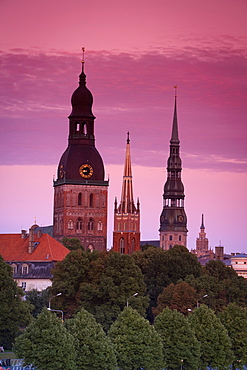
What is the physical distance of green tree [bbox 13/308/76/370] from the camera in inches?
5059

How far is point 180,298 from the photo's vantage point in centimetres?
17562

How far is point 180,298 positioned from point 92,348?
4492cm

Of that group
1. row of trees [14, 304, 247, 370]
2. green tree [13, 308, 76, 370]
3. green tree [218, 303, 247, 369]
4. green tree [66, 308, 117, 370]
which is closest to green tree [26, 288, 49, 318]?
green tree [218, 303, 247, 369]

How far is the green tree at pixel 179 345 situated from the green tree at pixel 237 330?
392 inches

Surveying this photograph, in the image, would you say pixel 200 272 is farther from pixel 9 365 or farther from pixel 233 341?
pixel 9 365

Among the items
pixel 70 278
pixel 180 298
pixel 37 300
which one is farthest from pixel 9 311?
pixel 180 298

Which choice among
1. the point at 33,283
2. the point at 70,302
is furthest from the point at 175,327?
the point at 33,283

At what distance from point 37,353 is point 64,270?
46.3 metres

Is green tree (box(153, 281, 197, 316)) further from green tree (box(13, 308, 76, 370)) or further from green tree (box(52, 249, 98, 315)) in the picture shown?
green tree (box(13, 308, 76, 370))

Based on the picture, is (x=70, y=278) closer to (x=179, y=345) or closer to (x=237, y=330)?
(x=237, y=330)

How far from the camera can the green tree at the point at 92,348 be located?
13125 cm

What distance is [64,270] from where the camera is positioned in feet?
574

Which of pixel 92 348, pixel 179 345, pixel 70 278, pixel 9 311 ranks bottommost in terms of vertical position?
pixel 92 348

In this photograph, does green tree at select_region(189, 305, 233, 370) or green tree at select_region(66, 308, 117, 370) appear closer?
green tree at select_region(66, 308, 117, 370)
